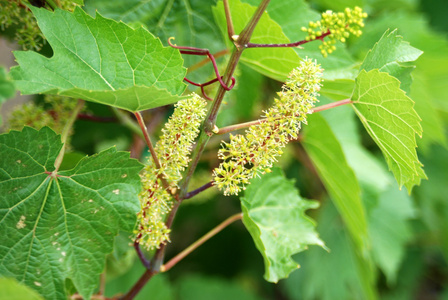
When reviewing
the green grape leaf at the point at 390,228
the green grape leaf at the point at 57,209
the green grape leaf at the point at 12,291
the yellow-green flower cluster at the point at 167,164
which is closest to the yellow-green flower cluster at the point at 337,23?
the yellow-green flower cluster at the point at 167,164

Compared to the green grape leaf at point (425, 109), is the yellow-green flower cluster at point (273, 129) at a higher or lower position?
higher

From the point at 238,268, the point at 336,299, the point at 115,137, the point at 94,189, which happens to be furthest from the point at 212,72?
the point at 238,268

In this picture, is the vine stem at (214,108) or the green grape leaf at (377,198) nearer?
the vine stem at (214,108)

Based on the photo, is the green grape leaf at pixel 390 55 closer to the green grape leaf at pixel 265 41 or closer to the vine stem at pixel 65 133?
the green grape leaf at pixel 265 41

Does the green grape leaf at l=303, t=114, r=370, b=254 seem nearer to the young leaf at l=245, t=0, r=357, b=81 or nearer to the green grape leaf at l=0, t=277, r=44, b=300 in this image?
the young leaf at l=245, t=0, r=357, b=81

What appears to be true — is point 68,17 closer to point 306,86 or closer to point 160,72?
point 160,72

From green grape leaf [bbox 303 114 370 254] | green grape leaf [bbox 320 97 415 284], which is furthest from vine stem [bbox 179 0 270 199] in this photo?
green grape leaf [bbox 320 97 415 284]


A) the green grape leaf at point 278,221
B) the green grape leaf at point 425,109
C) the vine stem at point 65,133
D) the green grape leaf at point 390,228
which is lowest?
the green grape leaf at point 390,228
